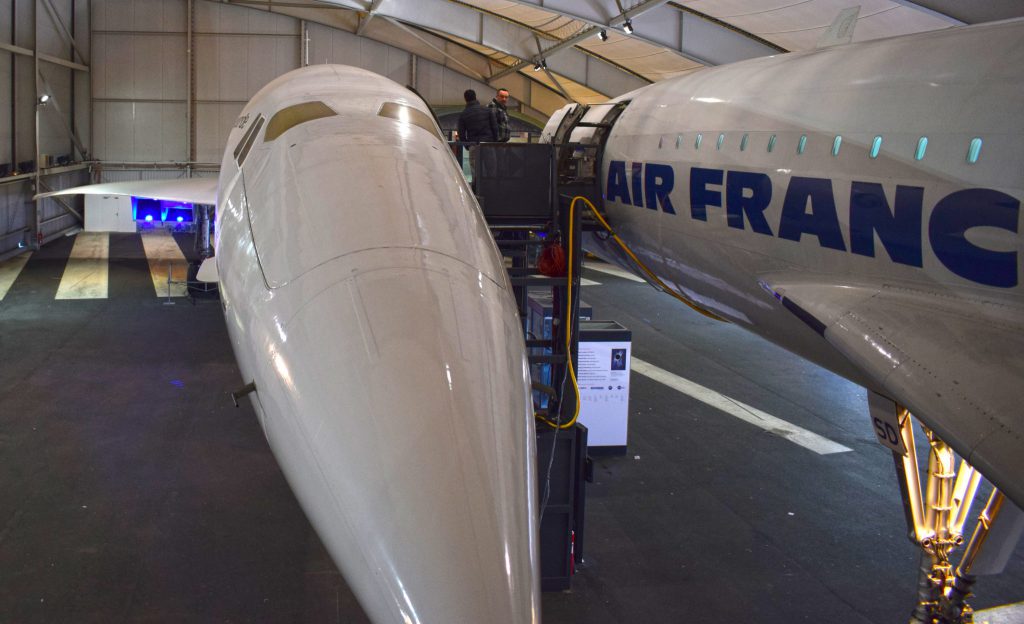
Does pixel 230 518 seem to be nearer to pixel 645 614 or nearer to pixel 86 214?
pixel 645 614

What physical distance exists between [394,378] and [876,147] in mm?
4059

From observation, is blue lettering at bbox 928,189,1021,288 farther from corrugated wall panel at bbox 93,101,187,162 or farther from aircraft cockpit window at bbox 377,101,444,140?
corrugated wall panel at bbox 93,101,187,162

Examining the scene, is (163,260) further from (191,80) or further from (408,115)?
(408,115)

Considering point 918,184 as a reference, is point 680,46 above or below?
above

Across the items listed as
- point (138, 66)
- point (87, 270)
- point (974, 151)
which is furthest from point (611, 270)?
point (974, 151)

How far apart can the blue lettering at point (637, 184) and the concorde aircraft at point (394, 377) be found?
181 inches

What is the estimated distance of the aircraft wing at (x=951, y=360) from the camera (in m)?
4.39

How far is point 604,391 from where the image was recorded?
12367 mm

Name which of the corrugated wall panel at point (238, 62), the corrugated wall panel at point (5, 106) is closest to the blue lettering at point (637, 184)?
the corrugated wall panel at point (5, 106)

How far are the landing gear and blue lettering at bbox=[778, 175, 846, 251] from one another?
3.90 feet

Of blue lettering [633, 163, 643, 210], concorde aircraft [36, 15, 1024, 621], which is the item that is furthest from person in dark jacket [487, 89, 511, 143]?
concorde aircraft [36, 15, 1024, 621]

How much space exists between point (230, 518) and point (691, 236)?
231 inches

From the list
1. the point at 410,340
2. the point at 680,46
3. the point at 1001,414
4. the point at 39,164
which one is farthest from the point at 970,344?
the point at 39,164

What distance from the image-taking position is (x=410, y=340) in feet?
11.8
